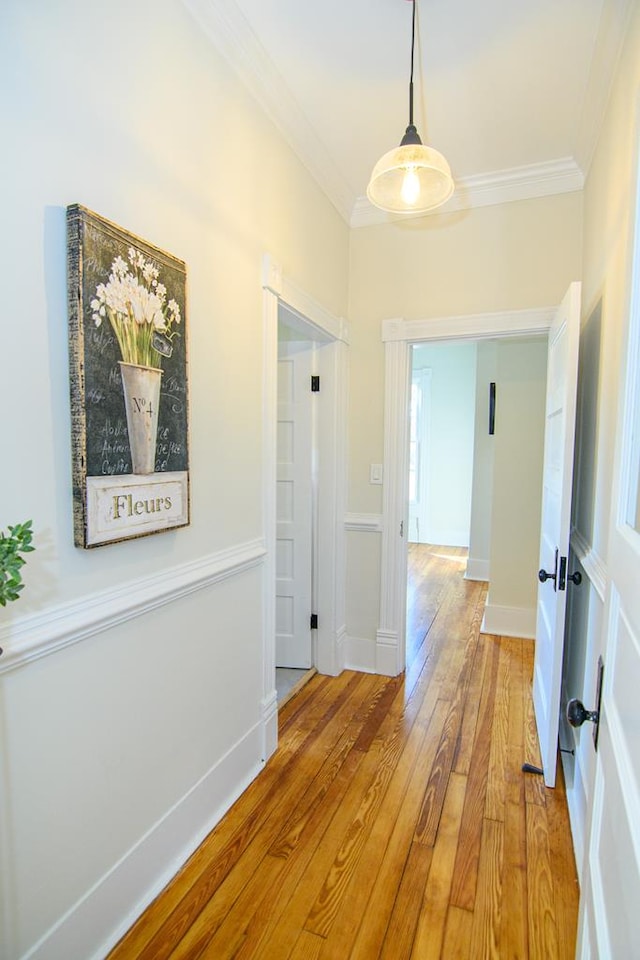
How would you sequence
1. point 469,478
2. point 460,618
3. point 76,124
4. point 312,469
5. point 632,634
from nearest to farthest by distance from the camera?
point 632,634 < point 76,124 < point 312,469 < point 460,618 < point 469,478

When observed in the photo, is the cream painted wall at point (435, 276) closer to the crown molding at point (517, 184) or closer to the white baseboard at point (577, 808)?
the crown molding at point (517, 184)

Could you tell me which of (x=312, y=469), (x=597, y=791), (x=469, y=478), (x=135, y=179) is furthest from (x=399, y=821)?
(x=469, y=478)

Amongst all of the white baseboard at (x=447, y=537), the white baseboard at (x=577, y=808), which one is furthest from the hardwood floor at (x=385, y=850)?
the white baseboard at (x=447, y=537)

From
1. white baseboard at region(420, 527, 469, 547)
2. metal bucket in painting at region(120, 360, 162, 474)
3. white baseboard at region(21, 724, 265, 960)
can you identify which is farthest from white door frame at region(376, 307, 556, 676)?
Answer: white baseboard at region(420, 527, 469, 547)

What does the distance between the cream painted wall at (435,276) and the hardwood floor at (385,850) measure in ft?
2.47

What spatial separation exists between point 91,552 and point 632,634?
45.2 inches

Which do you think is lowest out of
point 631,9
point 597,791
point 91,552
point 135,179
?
point 597,791

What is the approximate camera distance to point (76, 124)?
3.74ft

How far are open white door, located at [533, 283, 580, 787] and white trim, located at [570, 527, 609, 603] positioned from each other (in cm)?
9

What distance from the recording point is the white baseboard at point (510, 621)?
3600 mm

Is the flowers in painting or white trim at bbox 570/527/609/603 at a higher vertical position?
the flowers in painting

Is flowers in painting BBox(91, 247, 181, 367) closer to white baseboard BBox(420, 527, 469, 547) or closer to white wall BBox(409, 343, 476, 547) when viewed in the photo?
white wall BBox(409, 343, 476, 547)

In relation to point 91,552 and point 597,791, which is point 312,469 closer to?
point 91,552

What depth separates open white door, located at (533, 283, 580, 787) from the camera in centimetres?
190
